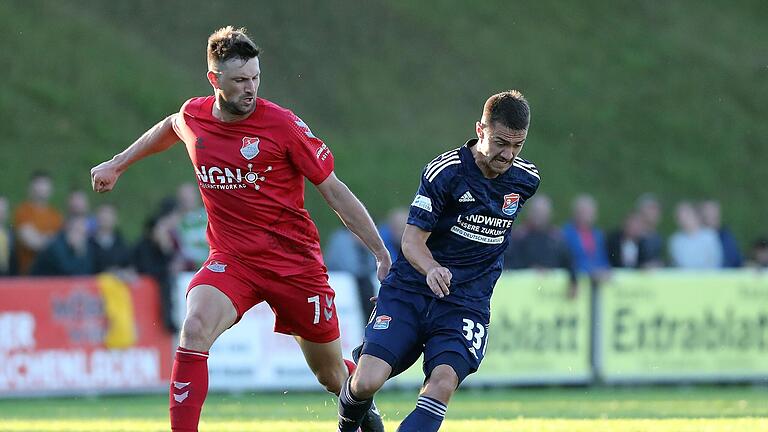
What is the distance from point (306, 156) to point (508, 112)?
1274 millimetres

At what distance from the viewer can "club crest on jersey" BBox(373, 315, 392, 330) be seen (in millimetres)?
7461

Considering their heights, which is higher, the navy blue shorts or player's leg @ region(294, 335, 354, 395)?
the navy blue shorts

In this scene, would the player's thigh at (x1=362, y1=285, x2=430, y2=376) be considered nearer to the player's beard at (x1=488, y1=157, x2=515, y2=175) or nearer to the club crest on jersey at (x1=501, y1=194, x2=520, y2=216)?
the club crest on jersey at (x1=501, y1=194, x2=520, y2=216)

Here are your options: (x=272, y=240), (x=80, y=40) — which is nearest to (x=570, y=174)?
(x=80, y=40)

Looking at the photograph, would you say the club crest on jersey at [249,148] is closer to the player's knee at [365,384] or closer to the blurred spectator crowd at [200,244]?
the player's knee at [365,384]

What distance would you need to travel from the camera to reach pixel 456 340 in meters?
7.31

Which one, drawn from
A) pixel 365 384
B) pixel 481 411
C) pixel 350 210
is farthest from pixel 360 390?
pixel 481 411

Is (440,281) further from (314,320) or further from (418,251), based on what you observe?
(314,320)

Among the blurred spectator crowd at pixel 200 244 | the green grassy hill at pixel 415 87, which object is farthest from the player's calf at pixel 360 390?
the green grassy hill at pixel 415 87

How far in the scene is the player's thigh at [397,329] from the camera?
291 inches

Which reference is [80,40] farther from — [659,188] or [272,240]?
[272,240]

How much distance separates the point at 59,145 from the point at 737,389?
1384 centimetres

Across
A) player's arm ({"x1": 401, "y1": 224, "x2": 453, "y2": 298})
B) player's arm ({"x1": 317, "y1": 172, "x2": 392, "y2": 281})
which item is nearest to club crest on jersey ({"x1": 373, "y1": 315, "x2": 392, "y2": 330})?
player's arm ({"x1": 401, "y1": 224, "x2": 453, "y2": 298})

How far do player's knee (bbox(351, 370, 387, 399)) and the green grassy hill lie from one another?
56.1ft
